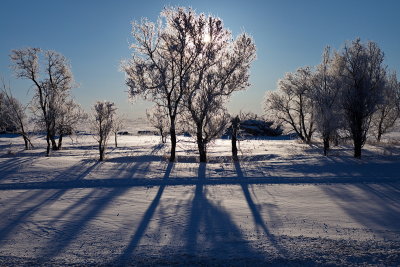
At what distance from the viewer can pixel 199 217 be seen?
356 inches

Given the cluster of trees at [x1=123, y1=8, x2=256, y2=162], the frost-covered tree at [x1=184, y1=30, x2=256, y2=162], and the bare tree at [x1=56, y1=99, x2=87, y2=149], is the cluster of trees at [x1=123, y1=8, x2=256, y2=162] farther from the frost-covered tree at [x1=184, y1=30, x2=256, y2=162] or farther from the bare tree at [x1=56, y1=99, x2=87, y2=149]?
the bare tree at [x1=56, y1=99, x2=87, y2=149]

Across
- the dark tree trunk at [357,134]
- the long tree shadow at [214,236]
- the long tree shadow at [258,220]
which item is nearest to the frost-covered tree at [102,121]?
the long tree shadow at [258,220]

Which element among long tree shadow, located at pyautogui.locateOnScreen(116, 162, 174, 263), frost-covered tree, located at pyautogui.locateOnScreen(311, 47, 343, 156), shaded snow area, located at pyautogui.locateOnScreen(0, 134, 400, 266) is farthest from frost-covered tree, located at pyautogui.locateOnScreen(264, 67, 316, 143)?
long tree shadow, located at pyautogui.locateOnScreen(116, 162, 174, 263)

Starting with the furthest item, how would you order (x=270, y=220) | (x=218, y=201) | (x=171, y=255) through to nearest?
(x=218, y=201) < (x=270, y=220) < (x=171, y=255)

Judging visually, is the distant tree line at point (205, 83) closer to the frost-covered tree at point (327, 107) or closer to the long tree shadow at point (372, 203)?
the frost-covered tree at point (327, 107)

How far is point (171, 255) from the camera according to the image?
6406mm

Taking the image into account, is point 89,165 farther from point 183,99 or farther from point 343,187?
point 343,187

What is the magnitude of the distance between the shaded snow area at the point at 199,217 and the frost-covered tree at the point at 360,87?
6.57 metres

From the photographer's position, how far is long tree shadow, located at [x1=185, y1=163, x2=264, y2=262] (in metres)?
6.45

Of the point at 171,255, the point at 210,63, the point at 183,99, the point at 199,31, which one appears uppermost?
the point at 199,31

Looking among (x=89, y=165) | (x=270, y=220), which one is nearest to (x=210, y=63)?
(x=89, y=165)

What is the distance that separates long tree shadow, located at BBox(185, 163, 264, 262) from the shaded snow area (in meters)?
0.02

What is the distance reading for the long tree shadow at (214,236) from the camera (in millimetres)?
6453

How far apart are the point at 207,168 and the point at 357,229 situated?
33.5 ft
